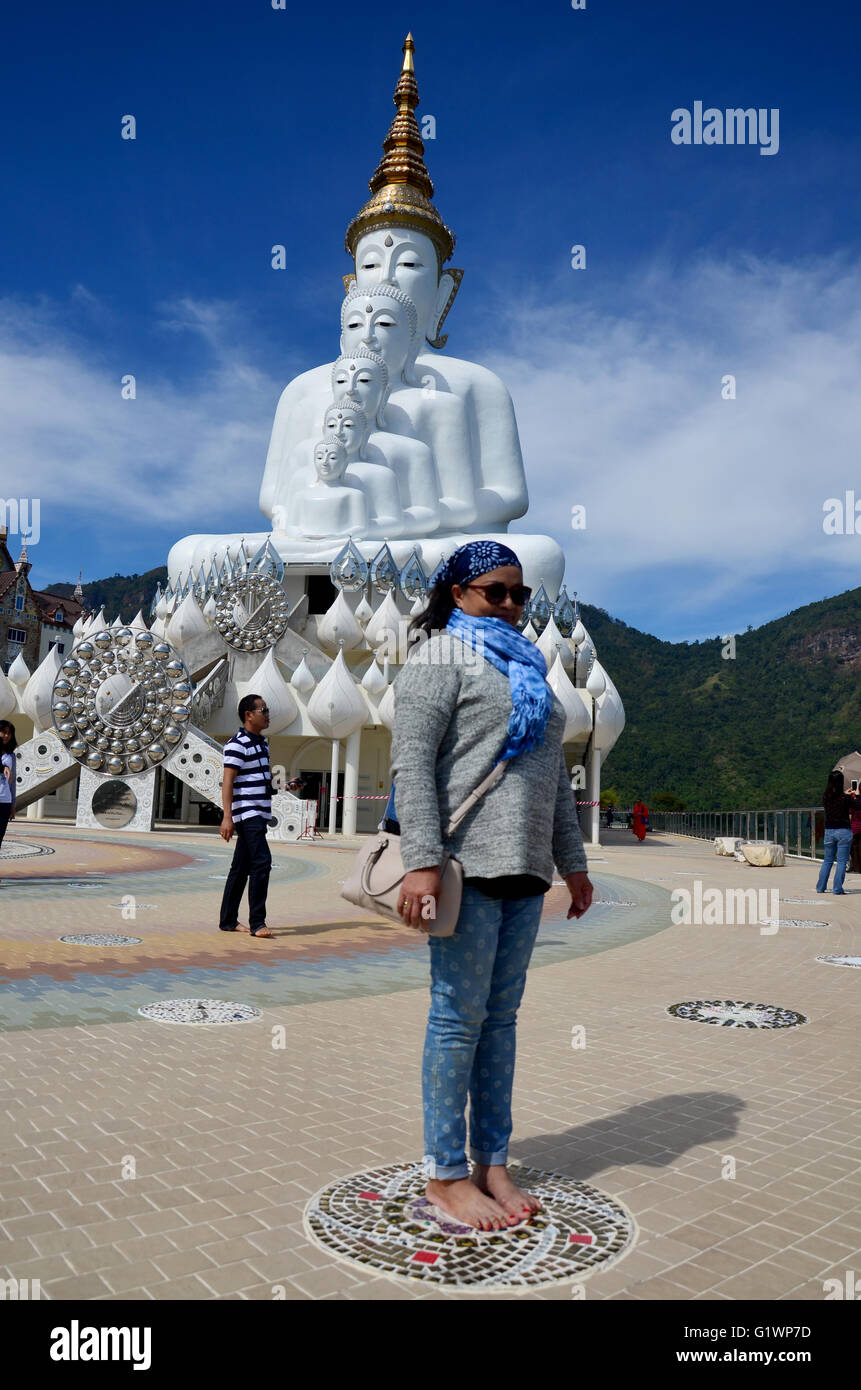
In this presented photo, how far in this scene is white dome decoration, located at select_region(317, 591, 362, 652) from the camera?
1183 inches

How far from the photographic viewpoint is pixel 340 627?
98.6 ft

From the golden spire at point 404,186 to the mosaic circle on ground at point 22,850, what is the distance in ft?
103

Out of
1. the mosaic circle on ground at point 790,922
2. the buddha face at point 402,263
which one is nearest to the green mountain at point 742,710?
the buddha face at point 402,263

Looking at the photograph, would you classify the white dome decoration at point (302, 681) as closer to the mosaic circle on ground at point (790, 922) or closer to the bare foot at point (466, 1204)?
the mosaic circle on ground at point (790, 922)

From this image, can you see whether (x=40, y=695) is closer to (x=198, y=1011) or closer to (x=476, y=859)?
(x=198, y=1011)

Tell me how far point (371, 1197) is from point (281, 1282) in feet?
1.73

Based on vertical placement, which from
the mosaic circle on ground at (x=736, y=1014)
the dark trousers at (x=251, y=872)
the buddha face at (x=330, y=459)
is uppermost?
the buddha face at (x=330, y=459)

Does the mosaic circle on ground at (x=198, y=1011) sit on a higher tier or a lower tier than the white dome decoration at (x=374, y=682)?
lower

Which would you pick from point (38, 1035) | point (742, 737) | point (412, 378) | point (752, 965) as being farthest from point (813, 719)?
point (38, 1035)

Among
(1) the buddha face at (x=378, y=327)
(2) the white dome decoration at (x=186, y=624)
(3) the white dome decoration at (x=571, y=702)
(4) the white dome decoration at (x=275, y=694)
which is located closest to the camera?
(3) the white dome decoration at (x=571, y=702)

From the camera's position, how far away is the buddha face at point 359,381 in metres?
34.3

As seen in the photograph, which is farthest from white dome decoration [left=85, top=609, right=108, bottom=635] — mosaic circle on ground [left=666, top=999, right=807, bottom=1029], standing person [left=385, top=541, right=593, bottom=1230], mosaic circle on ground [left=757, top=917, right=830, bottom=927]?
standing person [left=385, top=541, right=593, bottom=1230]

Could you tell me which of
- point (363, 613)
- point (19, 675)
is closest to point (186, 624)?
point (19, 675)

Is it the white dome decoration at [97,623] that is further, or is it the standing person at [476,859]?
the white dome decoration at [97,623]
